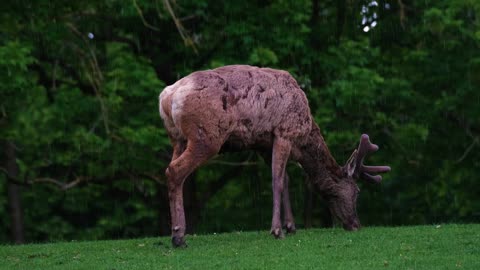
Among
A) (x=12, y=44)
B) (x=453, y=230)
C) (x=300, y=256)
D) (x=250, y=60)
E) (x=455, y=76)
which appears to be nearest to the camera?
(x=300, y=256)

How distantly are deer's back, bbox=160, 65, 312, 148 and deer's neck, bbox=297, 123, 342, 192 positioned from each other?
35cm

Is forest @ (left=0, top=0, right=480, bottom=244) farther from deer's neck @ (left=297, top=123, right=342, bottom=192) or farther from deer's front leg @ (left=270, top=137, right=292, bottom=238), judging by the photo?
deer's front leg @ (left=270, top=137, right=292, bottom=238)

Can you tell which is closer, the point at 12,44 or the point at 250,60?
the point at 12,44

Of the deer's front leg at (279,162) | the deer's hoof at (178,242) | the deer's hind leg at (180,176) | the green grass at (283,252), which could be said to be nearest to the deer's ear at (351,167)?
the green grass at (283,252)

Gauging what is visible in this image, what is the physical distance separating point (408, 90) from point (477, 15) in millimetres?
2256

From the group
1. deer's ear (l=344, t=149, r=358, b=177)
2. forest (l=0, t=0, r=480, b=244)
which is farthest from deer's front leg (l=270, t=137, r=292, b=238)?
forest (l=0, t=0, r=480, b=244)

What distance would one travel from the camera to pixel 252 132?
1326cm

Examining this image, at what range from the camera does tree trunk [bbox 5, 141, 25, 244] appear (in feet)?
81.1

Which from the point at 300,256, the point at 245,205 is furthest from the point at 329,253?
the point at 245,205

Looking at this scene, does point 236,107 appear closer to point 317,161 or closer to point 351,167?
point 317,161

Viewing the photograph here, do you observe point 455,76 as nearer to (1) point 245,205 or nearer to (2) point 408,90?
(2) point 408,90

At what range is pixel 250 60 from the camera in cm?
2034

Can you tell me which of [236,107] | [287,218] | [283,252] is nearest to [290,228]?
[287,218]

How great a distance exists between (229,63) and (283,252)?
31.1ft
